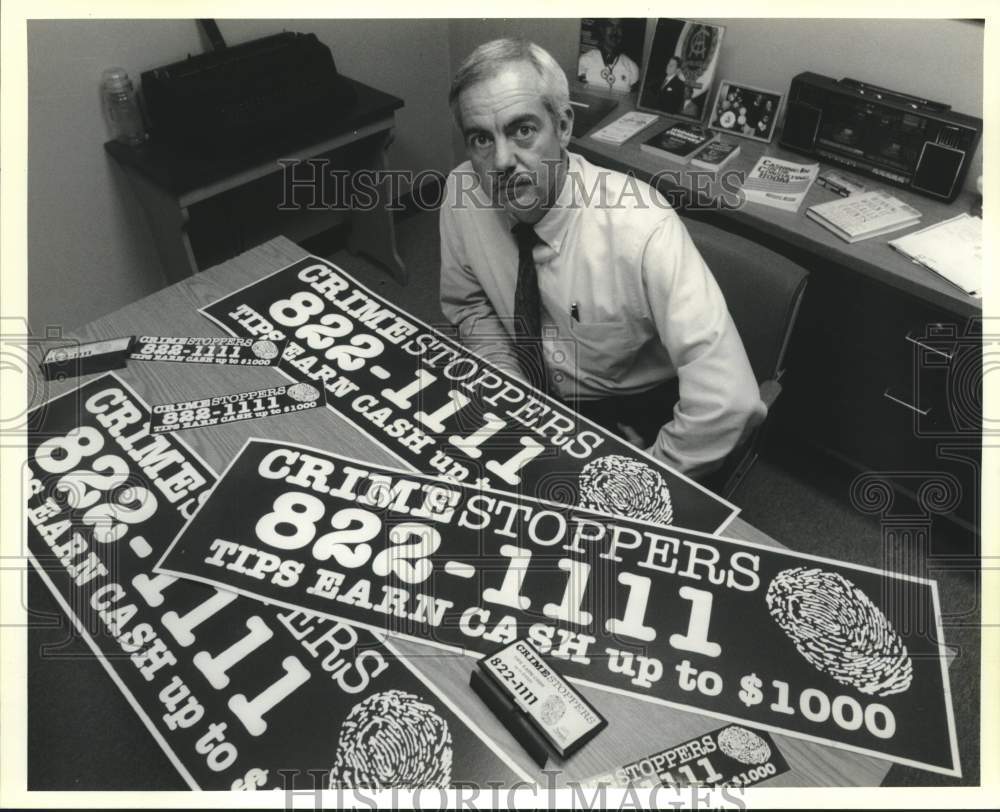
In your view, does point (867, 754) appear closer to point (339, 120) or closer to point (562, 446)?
point (562, 446)

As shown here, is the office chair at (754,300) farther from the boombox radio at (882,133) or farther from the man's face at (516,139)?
the boombox radio at (882,133)

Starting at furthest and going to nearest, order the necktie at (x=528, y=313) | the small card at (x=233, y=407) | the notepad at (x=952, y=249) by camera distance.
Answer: the notepad at (x=952, y=249) → the necktie at (x=528, y=313) → the small card at (x=233, y=407)

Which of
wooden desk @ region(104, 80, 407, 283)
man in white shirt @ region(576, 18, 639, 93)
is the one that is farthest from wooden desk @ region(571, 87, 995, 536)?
wooden desk @ region(104, 80, 407, 283)

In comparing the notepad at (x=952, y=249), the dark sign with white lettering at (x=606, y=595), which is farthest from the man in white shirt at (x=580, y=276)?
the notepad at (x=952, y=249)

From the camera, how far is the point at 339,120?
240cm

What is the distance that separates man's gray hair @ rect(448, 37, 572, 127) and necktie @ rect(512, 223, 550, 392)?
0.80ft

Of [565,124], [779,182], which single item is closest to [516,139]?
[565,124]

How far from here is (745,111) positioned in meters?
2.18

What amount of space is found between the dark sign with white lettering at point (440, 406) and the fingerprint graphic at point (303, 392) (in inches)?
0.8

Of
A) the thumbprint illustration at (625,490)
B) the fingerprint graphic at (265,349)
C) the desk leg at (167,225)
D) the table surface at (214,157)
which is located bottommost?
the desk leg at (167,225)

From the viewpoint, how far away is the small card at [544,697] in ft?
2.83

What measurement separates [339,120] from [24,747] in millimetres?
1994

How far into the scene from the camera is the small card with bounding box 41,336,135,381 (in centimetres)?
136

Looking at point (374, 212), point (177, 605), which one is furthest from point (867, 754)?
point (374, 212)
